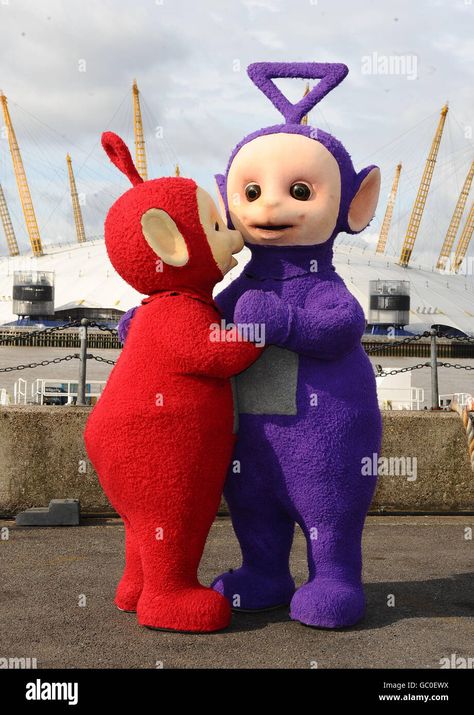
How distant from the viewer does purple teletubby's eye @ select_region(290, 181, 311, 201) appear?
12.9 ft

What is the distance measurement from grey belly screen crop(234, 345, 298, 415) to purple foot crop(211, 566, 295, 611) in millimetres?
759

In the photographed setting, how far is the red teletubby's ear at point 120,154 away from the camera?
4.04 meters

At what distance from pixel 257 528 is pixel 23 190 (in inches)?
3133

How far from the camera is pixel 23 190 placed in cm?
8000

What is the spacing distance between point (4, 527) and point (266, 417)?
2.60 m

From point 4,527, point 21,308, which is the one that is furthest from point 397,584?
point 21,308

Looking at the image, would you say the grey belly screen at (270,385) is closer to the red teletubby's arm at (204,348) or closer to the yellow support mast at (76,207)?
the red teletubby's arm at (204,348)

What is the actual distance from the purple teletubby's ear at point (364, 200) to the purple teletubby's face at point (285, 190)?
169 millimetres

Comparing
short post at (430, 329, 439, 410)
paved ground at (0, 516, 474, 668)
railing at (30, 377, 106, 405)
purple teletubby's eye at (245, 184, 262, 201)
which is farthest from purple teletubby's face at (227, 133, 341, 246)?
railing at (30, 377, 106, 405)

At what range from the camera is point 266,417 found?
3.90 m

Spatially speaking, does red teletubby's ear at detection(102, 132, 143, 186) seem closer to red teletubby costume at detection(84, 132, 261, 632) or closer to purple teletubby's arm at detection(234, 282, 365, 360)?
red teletubby costume at detection(84, 132, 261, 632)

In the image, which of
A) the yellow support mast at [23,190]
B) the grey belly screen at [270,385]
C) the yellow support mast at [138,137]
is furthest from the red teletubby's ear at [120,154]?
the yellow support mast at [23,190]

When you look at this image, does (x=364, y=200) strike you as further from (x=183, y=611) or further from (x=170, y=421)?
(x=183, y=611)
